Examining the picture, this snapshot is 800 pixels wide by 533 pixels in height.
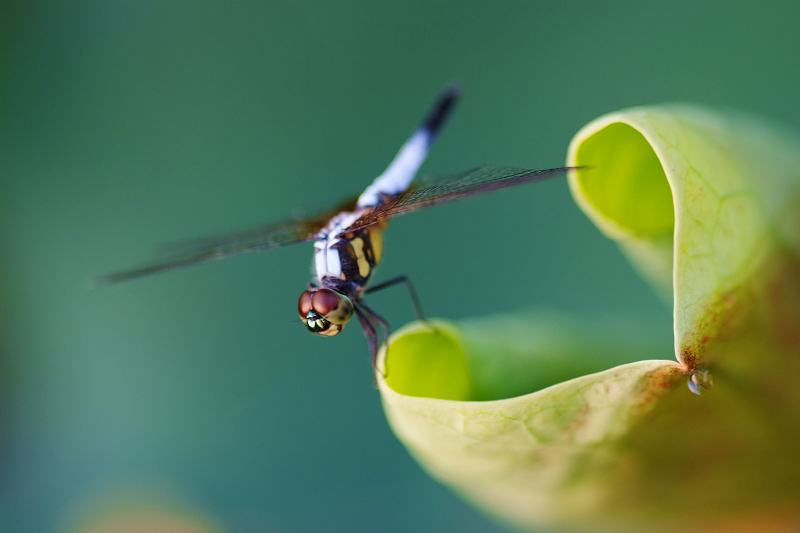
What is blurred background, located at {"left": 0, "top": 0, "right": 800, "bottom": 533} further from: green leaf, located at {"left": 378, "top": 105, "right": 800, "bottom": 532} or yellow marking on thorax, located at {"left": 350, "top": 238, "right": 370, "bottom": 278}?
green leaf, located at {"left": 378, "top": 105, "right": 800, "bottom": 532}

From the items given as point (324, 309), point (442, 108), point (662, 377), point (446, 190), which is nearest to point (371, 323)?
point (324, 309)

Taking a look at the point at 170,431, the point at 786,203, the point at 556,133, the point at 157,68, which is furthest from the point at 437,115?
the point at 170,431

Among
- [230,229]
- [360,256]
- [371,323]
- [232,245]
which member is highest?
[230,229]

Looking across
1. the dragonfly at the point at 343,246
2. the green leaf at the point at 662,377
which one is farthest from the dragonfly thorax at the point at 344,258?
the green leaf at the point at 662,377

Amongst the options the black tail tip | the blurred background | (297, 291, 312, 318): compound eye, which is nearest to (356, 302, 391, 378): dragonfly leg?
(297, 291, 312, 318): compound eye

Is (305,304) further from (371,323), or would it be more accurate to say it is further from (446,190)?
(446,190)

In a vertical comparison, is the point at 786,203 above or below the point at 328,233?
below

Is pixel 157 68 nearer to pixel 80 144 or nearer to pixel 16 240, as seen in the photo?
pixel 80 144
